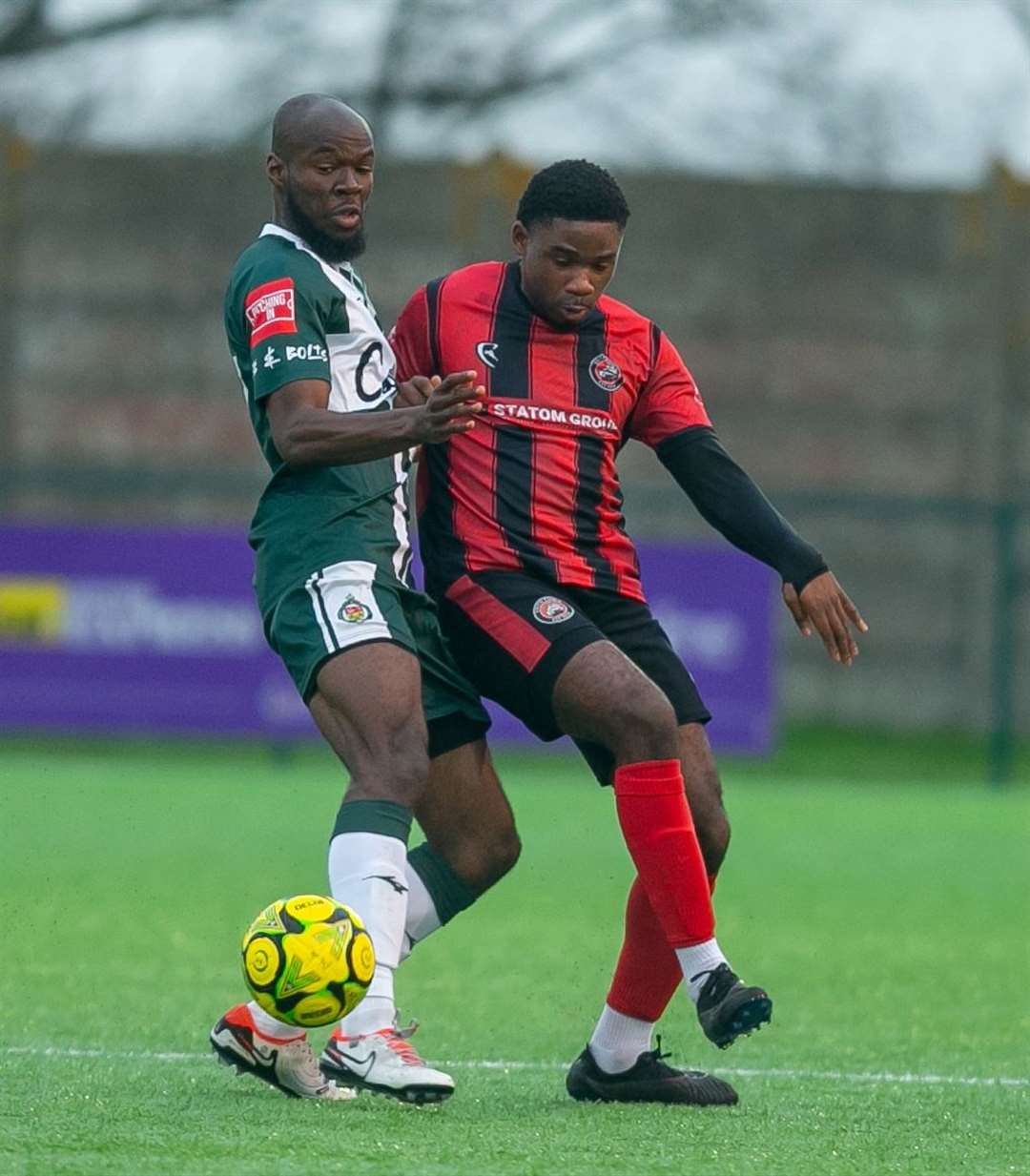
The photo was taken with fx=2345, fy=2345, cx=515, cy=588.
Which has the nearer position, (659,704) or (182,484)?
(659,704)

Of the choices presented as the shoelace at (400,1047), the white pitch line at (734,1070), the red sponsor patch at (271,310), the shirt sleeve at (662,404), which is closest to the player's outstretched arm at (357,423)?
the red sponsor patch at (271,310)

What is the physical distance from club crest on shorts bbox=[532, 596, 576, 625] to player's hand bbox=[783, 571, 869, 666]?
53 cm

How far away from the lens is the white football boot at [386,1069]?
4.84 meters

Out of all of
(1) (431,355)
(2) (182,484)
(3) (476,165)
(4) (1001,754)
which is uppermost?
(3) (476,165)

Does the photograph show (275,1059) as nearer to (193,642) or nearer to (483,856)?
(483,856)

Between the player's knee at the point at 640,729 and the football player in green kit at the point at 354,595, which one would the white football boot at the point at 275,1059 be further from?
the player's knee at the point at 640,729

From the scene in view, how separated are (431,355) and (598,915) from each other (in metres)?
4.02

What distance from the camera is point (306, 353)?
514 cm

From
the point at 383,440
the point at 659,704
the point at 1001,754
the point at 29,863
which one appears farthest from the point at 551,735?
the point at 1001,754

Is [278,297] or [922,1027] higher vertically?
[278,297]

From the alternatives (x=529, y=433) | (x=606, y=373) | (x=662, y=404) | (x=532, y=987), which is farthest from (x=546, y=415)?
(x=532, y=987)

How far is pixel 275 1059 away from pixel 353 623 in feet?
3.13

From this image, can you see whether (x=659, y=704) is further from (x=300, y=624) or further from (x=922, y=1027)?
(x=922, y=1027)

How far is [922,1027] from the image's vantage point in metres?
6.55
